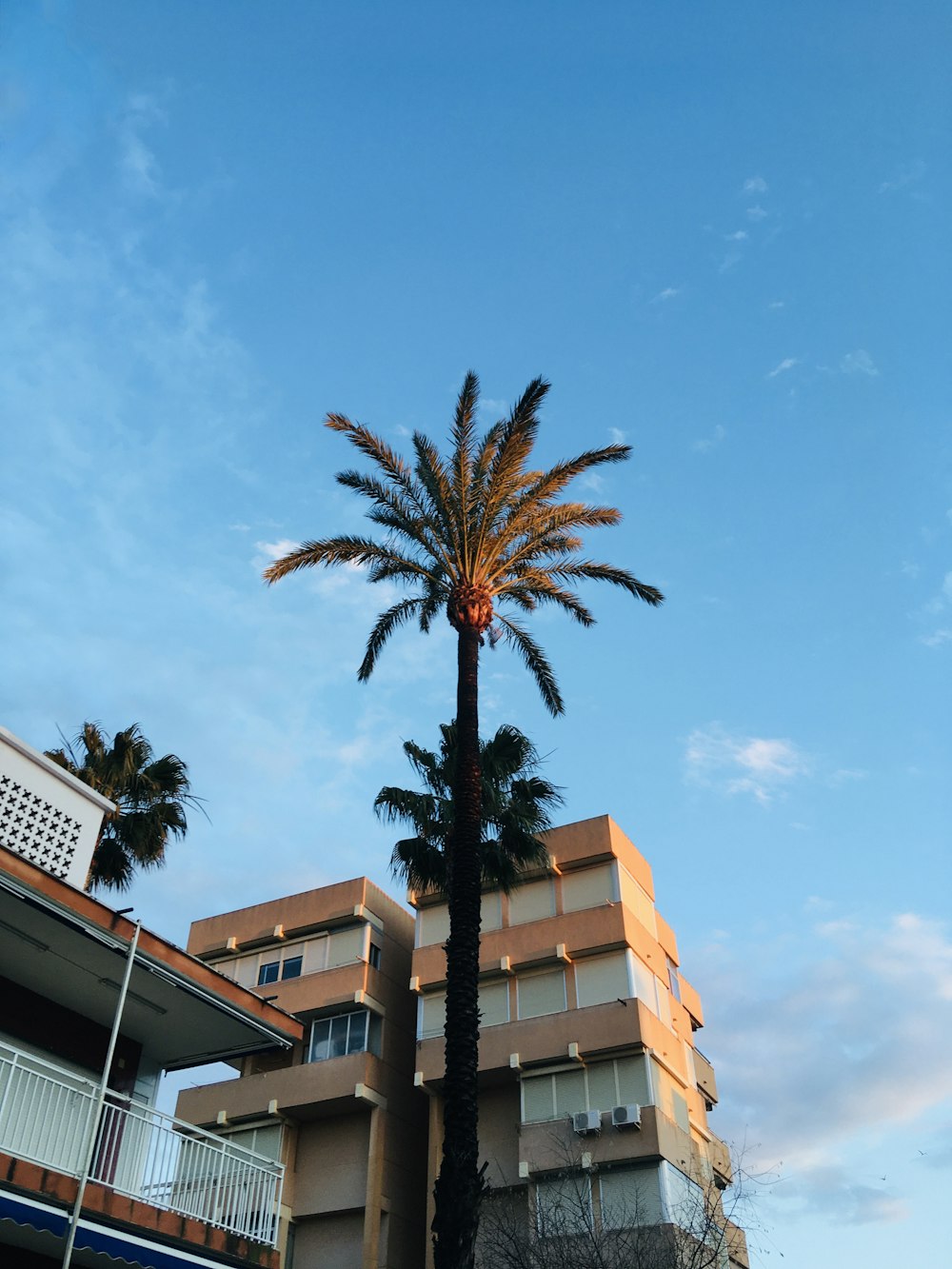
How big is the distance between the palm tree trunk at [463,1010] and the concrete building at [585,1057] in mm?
11529

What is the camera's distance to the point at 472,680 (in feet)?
72.4

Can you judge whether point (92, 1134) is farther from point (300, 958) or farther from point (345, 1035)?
point (300, 958)

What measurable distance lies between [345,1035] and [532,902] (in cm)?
699

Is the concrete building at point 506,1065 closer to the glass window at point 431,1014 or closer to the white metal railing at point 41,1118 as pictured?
the glass window at point 431,1014

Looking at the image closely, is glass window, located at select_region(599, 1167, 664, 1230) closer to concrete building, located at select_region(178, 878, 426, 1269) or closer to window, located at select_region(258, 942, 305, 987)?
concrete building, located at select_region(178, 878, 426, 1269)

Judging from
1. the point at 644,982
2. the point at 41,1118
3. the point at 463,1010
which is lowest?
the point at 41,1118

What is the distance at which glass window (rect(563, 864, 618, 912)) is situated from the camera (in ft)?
114

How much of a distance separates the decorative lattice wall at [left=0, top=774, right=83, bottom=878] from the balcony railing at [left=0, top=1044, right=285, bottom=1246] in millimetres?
2337

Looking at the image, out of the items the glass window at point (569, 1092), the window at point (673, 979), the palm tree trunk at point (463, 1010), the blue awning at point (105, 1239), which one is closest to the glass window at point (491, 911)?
the glass window at point (569, 1092)

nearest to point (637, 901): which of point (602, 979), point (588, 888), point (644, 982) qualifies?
point (588, 888)

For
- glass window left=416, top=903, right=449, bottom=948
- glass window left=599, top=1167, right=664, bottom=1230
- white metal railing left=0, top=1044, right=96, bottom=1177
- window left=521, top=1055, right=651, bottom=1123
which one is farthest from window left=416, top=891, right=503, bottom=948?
white metal railing left=0, top=1044, right=96, bottom=1177

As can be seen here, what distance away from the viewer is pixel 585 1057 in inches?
1272

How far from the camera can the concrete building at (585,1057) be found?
30094 mm

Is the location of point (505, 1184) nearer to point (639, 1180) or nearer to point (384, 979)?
point (639, 1180)
